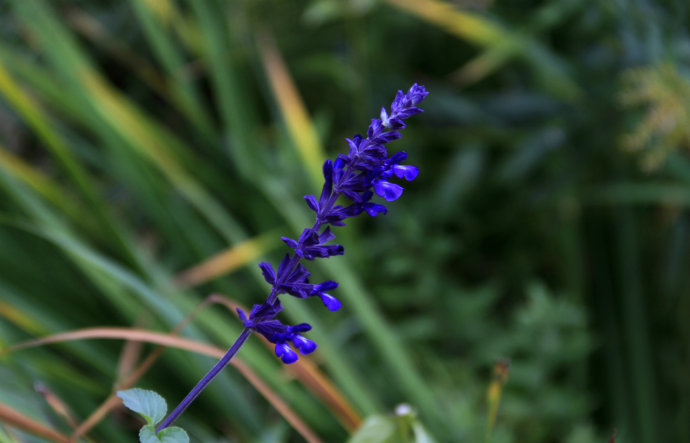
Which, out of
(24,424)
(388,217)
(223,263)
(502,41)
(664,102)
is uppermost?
(502,41)

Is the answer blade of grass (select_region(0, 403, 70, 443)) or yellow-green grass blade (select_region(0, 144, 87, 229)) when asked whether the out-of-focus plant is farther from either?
A: yellow-green grass blade (select_region(0, 144, 87, 229))

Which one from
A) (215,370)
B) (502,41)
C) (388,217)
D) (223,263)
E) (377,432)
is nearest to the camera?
(215,370)

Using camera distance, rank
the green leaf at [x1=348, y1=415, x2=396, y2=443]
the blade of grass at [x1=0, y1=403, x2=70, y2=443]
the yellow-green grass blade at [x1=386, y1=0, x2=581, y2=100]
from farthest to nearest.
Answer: the yellow-green grass blade at [x1=386, y1=0, x2=581, y2=100], the green leaf at [x1=348, y1=415, x2=396, y2=443], the blade of grass at [x1=0, y1=403, x2=70, y2=443]

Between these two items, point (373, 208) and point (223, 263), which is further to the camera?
point (223, 263)

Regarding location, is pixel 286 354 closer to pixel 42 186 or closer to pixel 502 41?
pixel 42 186

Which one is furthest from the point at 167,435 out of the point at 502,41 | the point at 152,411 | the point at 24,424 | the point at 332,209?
the point at 502,41

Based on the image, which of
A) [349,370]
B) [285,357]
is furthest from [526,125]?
[285,357]

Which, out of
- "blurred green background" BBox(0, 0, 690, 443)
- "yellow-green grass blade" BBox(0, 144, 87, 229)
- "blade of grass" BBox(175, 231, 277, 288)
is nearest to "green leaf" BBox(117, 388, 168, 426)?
"blurred green background" BBox(0, 0, 690, 443)

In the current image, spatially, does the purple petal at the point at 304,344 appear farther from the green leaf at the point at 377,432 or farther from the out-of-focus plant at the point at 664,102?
the out-of-focus plant at the point at 664,102
